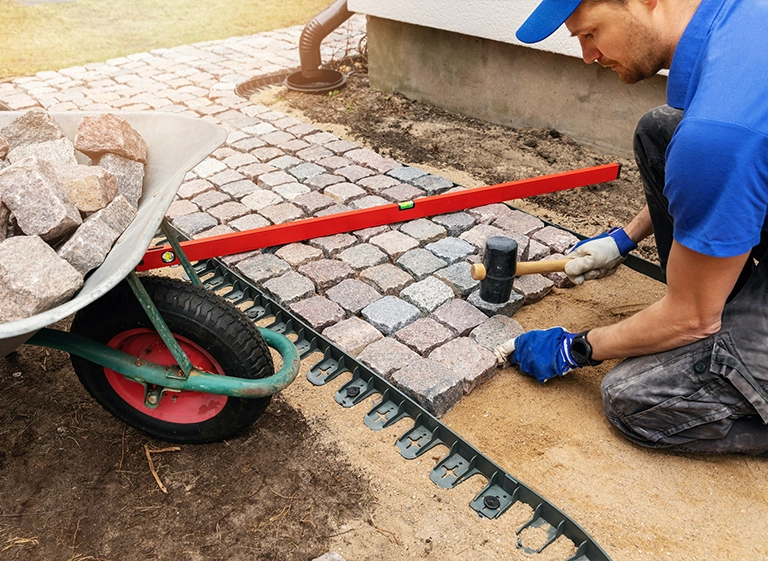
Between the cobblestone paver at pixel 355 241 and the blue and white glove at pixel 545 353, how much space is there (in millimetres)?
177

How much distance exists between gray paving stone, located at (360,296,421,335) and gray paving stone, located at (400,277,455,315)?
5 centimetres

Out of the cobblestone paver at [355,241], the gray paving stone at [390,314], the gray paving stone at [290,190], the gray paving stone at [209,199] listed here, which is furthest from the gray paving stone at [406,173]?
the gray paving stone at [390,314]

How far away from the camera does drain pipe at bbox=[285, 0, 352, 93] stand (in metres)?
6.15

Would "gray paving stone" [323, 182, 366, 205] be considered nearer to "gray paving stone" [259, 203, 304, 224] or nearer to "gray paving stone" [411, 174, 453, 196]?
"gray paving stone" [259, 203, 304, 224]

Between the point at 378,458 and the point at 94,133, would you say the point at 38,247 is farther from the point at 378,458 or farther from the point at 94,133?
the point at 378,458

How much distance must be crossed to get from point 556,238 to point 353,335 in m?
1.54

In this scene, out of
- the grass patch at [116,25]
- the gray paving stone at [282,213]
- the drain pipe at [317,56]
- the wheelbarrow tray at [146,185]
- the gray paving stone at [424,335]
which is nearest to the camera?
the wheelbarrow tray at [146,185]

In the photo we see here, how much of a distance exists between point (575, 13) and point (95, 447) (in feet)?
8.40

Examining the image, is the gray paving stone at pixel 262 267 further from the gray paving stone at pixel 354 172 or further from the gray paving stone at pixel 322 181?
the gray paving stone at pixel 354 172

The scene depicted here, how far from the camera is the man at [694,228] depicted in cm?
202

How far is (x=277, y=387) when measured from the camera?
92.6 inches

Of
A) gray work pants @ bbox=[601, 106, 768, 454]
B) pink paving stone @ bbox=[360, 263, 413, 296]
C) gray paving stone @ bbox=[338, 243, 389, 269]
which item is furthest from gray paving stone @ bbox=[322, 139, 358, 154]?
gray work pants @ bbox=[601, 106, 768, 454]

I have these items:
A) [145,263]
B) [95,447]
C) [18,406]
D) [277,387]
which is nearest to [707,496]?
[277,387]

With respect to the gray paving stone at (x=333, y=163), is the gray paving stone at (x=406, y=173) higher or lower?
higher
